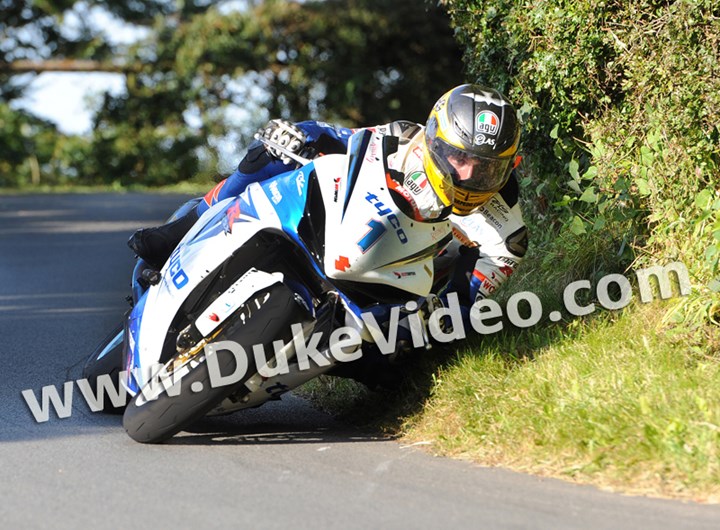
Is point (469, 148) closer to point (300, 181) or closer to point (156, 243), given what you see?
point (300, 181)

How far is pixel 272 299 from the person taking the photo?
549 centimetres

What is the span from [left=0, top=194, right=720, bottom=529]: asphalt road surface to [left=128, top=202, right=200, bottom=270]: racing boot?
909mm

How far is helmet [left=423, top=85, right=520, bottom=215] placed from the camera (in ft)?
17.8

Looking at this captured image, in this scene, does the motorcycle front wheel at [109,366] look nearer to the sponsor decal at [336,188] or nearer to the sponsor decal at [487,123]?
the sponsor decal at [336,188]

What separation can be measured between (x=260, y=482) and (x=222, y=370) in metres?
0.67

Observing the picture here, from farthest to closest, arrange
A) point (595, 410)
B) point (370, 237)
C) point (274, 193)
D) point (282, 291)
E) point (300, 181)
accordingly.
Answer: point (274, 193) < point (300, 181) < point (282, 291) < point (370, 237) < point (595, 410)

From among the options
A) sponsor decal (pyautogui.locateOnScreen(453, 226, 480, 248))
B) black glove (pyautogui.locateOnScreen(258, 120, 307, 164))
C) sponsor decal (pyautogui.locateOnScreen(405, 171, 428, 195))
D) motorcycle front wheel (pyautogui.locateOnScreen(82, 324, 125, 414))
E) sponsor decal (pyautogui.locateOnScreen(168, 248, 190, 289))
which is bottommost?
motorcycle front wheel (pyautogui.locateOnScreen(82, 324, 125, 414))

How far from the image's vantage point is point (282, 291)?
550 cm

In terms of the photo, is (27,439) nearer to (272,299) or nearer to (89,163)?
(272,299)

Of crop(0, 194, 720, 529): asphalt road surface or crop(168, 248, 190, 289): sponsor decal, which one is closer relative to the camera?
crop(0, 194, 720, 529): asphalt road surface

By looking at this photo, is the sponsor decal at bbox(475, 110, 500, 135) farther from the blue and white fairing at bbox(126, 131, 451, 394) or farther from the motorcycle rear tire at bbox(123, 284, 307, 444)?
the motorcycle rear tire at bbox(123, 284, 307, 444)

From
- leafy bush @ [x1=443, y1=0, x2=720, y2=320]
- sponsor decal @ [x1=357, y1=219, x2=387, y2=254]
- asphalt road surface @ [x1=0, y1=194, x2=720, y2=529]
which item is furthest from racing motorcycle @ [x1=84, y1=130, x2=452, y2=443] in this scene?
leafy bush @ [x1=443, y1=0, x2=720, y2=320]

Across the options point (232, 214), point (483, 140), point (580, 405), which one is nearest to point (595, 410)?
point (580, 405)

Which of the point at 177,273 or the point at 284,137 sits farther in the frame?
the point at 284,137
